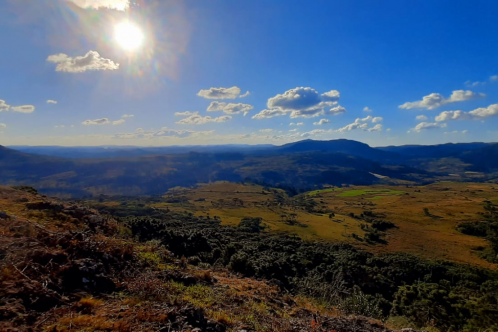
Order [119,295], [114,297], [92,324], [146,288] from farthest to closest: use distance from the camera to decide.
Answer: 1. [146,288]
2. [119,295]
3. [114,297]
4. [92,324]

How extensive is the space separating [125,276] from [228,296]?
4.14 metres

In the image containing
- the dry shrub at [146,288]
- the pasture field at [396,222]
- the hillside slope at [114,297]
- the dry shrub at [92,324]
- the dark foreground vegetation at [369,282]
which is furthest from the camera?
the pasture field at [396,222]

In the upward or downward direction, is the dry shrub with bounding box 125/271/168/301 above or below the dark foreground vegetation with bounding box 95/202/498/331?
above

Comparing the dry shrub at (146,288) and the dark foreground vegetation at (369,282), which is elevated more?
the dry shrub at (146,288)

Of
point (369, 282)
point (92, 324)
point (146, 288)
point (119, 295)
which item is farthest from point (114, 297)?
point (369, 282)

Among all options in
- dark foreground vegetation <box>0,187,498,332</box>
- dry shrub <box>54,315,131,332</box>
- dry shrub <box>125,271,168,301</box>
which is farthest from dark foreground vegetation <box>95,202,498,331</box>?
dry shrub <box>54,315,131,332</box>

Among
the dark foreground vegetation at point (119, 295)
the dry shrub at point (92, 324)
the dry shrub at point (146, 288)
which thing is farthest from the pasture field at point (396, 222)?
the dry shrub at point (92, 324)

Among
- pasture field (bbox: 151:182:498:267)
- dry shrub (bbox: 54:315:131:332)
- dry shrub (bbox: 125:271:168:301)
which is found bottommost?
pasture field (bbox: 151:182:498:267)

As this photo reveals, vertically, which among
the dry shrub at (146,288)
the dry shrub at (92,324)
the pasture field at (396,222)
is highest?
the dry shrub at (92,324)

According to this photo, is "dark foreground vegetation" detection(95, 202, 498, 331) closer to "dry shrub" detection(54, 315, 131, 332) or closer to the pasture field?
"dry shrub" detection(54, 315, 131, 332)

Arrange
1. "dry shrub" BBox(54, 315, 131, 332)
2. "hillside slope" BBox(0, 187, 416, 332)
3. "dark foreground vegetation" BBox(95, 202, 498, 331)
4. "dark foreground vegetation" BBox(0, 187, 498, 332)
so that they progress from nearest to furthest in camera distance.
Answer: "dry shrub" BBox(54, 315, 131, 332), "hillside slope" BBox(0, 187, 416, 332), "dark foreground vegetation" BBox(0, 187, 498, 332), "dark foreground vegetation" BBox(95, 202, 498, 331)

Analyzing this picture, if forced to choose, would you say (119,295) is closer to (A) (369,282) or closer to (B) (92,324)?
(B) (92,324)

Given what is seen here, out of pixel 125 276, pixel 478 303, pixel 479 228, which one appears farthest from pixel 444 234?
pixel 125 276

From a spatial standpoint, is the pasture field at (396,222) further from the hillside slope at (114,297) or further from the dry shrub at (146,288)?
the dry shrub at (146,288)
